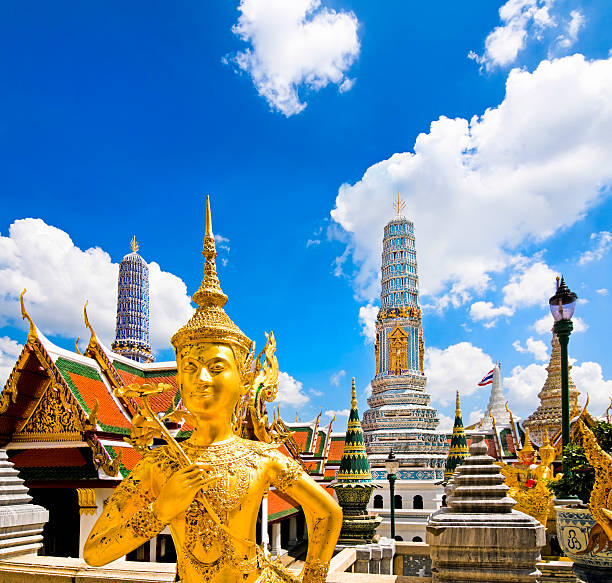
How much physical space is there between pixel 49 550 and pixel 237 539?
11.6 metres

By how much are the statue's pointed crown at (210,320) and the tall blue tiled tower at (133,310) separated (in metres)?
46.6

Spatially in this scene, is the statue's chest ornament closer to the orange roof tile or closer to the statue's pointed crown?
the statue's pointed crown

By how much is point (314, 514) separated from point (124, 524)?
1.17m

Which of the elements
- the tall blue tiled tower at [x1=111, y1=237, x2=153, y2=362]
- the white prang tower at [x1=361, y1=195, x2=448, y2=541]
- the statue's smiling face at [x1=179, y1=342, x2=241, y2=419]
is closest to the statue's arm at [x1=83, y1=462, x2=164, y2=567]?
the statue's smiling face at [x1=179, y1=342, x2=241, y2=419]

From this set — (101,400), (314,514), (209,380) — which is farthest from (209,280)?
(101,400)

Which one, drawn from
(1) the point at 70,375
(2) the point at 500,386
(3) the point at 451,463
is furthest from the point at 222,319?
(2) the point at 500,386

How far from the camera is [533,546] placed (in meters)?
4.47

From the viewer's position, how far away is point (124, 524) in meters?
3.24

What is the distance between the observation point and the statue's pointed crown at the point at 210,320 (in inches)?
140

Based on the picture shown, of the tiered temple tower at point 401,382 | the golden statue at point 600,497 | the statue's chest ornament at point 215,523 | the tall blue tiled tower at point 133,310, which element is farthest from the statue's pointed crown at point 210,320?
the tall blue tiled tower at point 133,310

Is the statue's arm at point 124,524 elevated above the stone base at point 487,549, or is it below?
above

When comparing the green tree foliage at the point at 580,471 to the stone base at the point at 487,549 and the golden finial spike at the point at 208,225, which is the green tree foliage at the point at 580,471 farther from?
the golden finial spike at the point at 208,225

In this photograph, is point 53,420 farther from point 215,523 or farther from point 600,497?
point 600,497

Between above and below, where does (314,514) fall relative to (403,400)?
below
